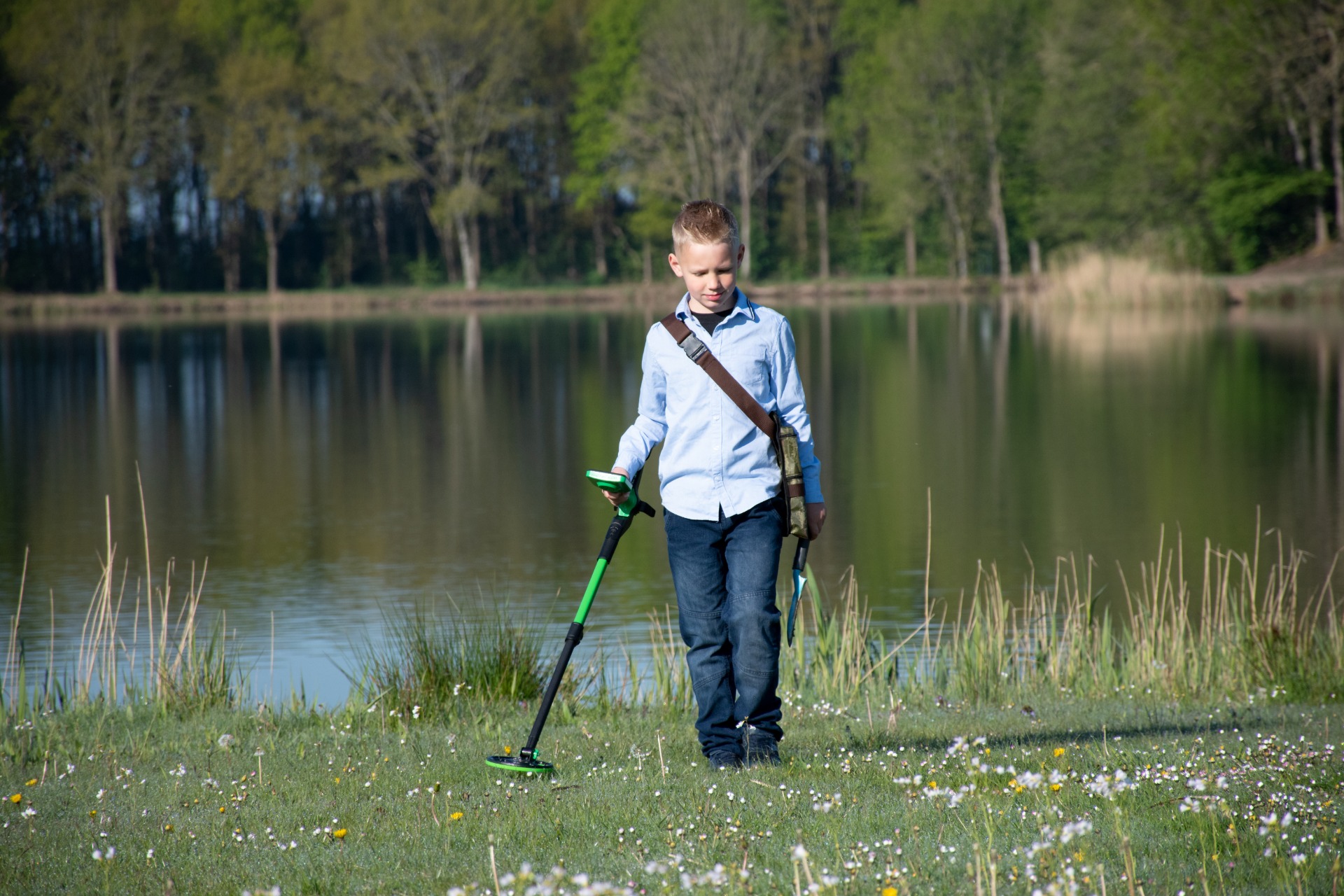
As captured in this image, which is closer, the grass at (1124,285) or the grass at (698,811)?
the grass at (698,811)

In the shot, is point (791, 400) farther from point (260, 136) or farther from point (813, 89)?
point (813, 89)

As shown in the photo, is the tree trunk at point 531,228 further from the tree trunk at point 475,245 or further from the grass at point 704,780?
the grass at point 704,780

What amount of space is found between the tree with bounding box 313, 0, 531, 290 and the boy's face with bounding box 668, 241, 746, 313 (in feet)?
179

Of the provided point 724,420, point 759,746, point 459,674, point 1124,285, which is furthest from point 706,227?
point 1124,285

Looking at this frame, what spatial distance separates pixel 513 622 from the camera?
31.0 feet

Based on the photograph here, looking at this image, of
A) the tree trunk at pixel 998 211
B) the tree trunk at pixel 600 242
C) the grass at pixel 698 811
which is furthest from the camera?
the tree trunk at pixel 600 242

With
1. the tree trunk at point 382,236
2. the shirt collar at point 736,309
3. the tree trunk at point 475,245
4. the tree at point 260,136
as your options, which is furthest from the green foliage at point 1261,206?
the shirt collar at point 736,309

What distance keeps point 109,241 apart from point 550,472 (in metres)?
45.7

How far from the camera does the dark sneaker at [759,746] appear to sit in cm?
471

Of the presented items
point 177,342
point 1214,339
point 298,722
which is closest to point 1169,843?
point 298,722

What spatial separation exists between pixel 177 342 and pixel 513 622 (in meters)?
34.0

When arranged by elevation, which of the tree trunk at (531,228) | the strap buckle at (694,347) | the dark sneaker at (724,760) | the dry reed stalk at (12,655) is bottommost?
the dry reed stalk at (12,655)

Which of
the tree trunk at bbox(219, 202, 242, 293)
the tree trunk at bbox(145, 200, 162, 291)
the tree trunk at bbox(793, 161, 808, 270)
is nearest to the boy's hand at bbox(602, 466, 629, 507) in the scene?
the tree trunk at bbox(793, 161, 808, 270)

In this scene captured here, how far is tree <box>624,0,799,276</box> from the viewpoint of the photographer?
188ft
